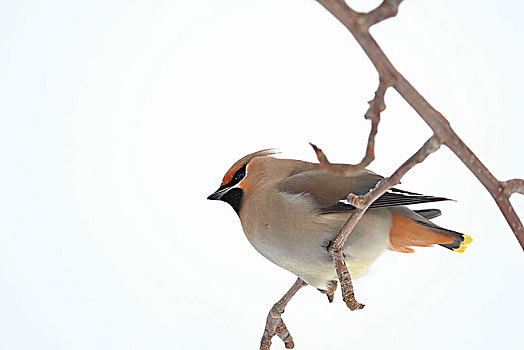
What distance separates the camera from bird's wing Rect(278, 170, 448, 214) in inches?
50.6

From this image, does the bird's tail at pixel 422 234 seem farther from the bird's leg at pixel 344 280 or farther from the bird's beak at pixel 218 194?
the bird's beak at pixel 218 194

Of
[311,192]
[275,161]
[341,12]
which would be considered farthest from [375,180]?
[341,12]

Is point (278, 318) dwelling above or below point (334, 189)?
below

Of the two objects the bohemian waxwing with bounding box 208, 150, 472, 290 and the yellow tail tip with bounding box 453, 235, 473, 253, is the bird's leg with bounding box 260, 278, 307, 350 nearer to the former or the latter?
the bohemian waxwing with bounding box 208, 150, 472, 290

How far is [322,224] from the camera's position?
1.32 metres

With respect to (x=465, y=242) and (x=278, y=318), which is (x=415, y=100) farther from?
(x=278, y=318)

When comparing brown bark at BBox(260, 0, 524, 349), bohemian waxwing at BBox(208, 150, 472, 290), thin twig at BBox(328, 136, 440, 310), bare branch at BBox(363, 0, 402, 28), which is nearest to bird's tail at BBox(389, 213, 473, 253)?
bohemian waxwing at BBox(208, 150, 472, 290)

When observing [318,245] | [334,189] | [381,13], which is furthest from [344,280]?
[381,13]

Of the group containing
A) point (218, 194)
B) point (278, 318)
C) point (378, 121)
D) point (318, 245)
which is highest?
point (218, 194)

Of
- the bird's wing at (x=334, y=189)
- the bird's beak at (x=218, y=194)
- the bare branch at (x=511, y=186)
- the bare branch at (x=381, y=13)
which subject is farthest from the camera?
the bird's beak at (x=218, y=194)

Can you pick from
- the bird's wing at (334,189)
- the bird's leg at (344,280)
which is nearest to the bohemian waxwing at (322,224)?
the bird's wing at (334,189)

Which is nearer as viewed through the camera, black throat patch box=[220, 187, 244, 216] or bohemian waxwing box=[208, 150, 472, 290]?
bohemian waxwing box=[208, 150, 472, 290]

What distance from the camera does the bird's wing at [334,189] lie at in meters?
1.28

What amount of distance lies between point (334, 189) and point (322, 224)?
99 mm
